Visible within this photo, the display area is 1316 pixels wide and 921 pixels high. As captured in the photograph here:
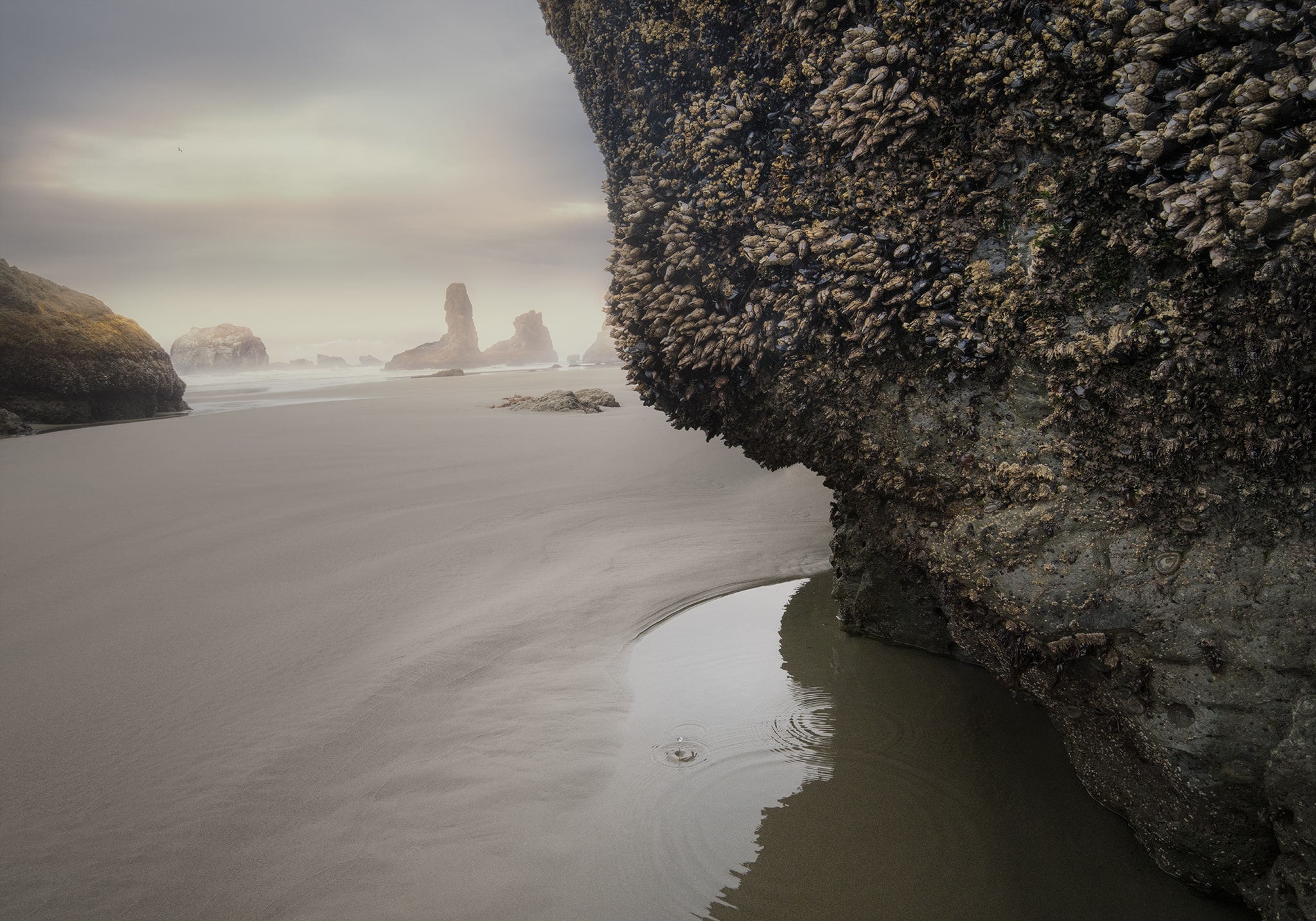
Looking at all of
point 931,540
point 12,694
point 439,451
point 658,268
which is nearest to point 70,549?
point 12,694

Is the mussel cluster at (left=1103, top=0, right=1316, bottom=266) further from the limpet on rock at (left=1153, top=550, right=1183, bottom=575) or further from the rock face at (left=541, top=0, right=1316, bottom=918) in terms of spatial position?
the limpet on rock at (left=1153, top=550, right=1183, bottom=575)

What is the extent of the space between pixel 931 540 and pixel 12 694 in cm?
315

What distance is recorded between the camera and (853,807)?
6.84 ft

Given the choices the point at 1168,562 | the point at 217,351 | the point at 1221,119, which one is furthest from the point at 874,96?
the point at 217,351

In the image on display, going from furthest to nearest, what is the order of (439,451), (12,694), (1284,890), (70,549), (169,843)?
(439,451) < (70,549) < (12,694) < (169,843) < (1284,890)

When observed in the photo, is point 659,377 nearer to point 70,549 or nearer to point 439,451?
point 70,549

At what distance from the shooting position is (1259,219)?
1411 millimetres

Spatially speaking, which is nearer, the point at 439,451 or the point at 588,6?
the point at 588,6

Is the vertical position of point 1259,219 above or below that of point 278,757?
above

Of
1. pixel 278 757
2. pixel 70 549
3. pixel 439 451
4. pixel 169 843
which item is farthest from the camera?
pixel 439 451

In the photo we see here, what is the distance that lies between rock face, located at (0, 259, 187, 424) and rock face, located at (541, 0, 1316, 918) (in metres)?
11.1

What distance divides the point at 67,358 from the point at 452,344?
260 ft

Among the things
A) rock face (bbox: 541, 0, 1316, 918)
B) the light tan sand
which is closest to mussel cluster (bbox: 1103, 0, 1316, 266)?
rock face (bbox: 541, 0, 1316, 918)

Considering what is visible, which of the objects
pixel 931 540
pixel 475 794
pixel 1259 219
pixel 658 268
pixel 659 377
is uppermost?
pixel 658 268
